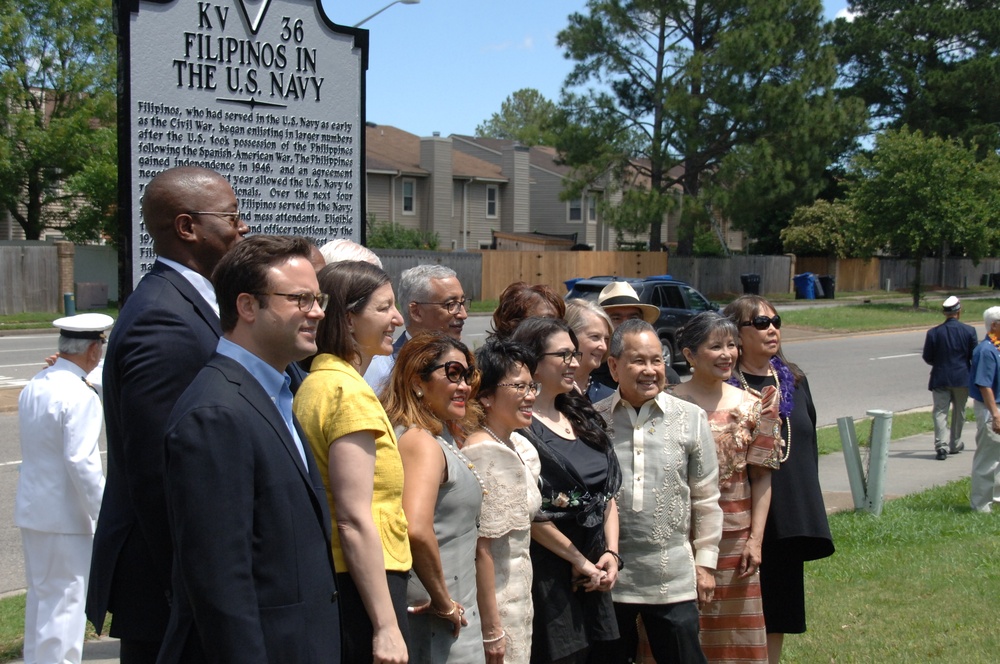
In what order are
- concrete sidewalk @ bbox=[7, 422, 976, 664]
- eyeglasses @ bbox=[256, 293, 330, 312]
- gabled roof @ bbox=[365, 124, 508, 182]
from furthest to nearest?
gabled roof @ bbox=[365, 124, 508, 182] < concrete sidewalk @ bbox=[7, 422, 976, 664] < eyeglasses @ bbox=[256, 293, 330, 312]

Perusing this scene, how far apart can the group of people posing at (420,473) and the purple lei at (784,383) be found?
0.06 ft

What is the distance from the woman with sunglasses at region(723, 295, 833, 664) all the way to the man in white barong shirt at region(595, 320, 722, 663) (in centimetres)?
51

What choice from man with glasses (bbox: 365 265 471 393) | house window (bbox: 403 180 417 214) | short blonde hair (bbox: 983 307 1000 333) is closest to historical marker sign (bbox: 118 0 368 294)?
man with glasses (bbox: 365 265 471 393)

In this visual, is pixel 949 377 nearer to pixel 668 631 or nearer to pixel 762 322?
pixel 762 322

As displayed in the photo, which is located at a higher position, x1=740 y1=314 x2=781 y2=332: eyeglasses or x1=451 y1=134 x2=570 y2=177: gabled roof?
x1=451 y1=134 x2=570 y2=177: gabled roof

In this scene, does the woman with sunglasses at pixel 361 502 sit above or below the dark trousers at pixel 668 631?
above

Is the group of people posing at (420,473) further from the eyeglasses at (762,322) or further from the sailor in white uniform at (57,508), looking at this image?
the sailor in white uniform at (57,508)

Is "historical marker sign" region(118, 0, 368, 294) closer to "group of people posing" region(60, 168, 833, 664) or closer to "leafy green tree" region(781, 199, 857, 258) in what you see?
"group of people posing" region(60, 168, 833, 664)

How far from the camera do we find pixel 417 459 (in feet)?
11.0

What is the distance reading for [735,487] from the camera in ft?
15.6

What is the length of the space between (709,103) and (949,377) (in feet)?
89.9

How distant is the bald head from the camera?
10.4 ft

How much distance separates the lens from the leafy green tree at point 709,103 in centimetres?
3750

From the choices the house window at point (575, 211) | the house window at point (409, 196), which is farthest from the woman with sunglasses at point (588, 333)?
the house window at point (575, 211)
